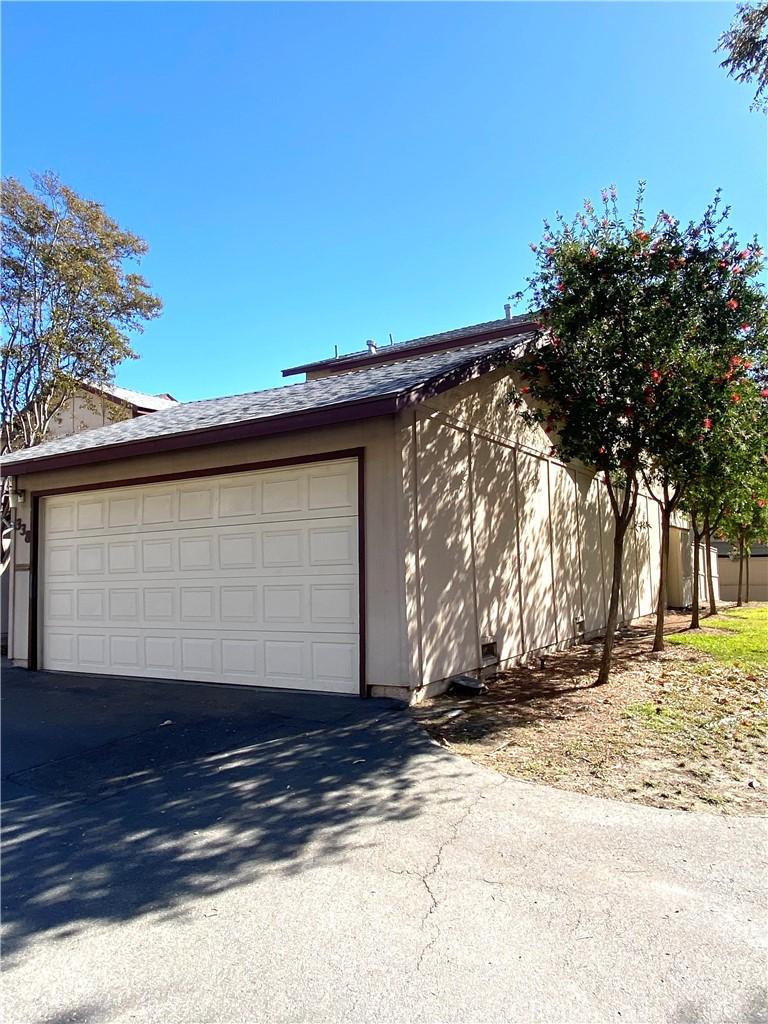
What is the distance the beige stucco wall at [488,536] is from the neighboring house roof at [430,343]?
7658 mm

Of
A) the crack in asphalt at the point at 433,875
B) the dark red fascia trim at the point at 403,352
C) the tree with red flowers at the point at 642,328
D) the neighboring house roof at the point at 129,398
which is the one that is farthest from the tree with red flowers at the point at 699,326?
the neighboring house roof at the point at 129,398

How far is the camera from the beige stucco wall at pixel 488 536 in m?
7.28

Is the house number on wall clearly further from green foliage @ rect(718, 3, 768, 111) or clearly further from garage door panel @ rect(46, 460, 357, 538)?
green foliage @ rect(718, 3, 768, 111)

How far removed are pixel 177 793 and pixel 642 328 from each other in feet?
21.9

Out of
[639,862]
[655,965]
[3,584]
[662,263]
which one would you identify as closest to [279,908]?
[655,965]

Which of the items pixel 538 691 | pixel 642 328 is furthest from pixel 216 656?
pixel 642 328

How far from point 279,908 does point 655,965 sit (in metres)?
1.67

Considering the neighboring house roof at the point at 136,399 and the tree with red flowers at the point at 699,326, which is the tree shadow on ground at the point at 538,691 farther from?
the neighboring house roof at the point at 136,399

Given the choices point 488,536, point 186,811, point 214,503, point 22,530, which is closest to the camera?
point 186,811

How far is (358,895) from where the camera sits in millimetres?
3211

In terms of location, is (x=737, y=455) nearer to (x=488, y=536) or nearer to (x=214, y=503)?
(x=488, y=536)

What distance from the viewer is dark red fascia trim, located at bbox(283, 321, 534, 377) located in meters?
18.8

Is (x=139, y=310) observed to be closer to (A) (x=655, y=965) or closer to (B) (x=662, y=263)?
(B) (x=662, y=263)

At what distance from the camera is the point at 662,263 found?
746 centimetres
